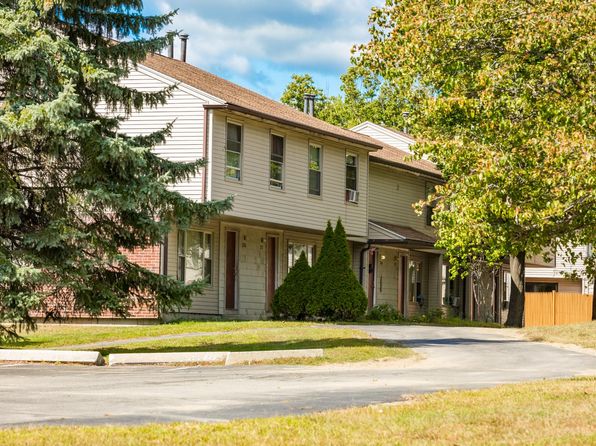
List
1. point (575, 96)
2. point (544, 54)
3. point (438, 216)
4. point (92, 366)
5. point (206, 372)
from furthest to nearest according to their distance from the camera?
point (438, 216) → point (544, 54) → point (575, 96) → point (92, 366) → point (206, 372)

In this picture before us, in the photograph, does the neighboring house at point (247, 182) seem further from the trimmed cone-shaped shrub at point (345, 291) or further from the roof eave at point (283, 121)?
the trimmed cone-shaped shrub at point (345, 291)

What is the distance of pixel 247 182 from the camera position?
3344 centimetres

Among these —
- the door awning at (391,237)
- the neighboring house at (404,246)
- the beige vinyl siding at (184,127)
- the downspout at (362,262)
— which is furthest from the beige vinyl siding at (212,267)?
the downspout at (362,262)

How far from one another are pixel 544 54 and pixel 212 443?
1777 cm

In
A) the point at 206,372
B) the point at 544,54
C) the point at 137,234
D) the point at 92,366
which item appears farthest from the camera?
the point at 544,54

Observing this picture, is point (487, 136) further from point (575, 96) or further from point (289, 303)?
point (289, 303)

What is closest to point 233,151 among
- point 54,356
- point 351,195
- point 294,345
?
point 351,195

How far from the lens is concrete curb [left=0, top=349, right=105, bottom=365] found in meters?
19.1

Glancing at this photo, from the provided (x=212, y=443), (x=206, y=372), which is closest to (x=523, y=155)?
(x=206, y=372)

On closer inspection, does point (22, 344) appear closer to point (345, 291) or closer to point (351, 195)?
point (345, 291)

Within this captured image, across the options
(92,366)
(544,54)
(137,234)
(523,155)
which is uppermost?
(544,54)

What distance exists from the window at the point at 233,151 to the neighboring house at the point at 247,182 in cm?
3

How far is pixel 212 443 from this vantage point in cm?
859

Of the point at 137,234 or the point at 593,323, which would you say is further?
the point at 593,323
